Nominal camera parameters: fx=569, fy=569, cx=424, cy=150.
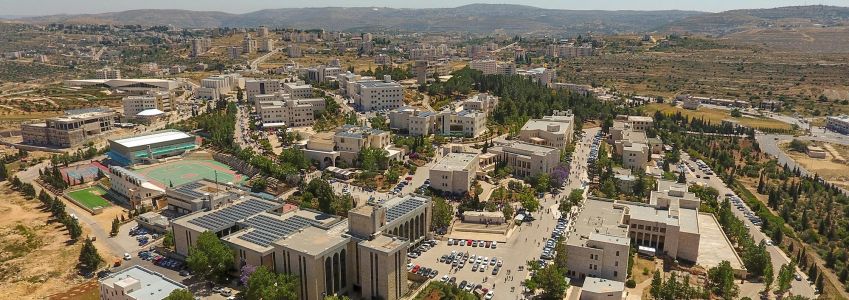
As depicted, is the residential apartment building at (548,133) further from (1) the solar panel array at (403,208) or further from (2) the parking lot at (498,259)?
(1) the solar panel array at (403,208)

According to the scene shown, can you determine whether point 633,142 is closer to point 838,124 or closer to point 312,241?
point 312,241

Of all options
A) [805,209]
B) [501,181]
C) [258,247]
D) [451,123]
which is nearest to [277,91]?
[451,123]

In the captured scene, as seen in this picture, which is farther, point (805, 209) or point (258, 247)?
point (805, 209)

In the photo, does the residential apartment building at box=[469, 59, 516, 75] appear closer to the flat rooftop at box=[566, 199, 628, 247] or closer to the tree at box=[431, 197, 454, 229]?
the flat rooftop at box=[566, 199, 628, 247]

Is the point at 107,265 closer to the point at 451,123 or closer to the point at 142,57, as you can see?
the point at 451,123

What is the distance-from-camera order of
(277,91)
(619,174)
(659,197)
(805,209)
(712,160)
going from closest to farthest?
(659,197)
(805,209)
(619,174)
(712,160)
(277,91)

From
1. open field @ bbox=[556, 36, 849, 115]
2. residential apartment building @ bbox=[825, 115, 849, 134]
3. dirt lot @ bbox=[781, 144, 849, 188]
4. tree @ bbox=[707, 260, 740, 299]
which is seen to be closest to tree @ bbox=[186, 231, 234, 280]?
tree @ bbox=[707, 260, 740, 299]

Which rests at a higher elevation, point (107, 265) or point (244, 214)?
point (244, 214)
